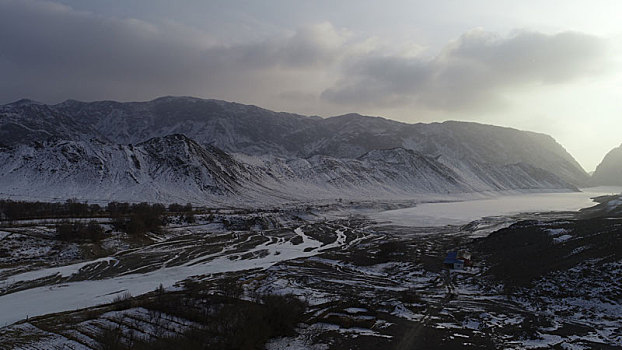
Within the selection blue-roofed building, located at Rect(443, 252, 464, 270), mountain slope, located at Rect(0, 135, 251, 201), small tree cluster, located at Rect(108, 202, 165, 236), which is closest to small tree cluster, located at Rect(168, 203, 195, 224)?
small tree cluster, located at Rect(108, 202, 165, 236)

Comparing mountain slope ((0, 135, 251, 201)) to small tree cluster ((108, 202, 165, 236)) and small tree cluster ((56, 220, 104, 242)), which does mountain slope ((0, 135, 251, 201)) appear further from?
small tree cluster ((56, 220, 104, 242))

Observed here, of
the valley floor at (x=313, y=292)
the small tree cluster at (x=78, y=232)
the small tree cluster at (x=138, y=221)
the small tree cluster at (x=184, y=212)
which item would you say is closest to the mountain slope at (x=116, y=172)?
the small tree cluster at (x=184, y=212)

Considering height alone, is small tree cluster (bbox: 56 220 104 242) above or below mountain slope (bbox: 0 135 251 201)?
below

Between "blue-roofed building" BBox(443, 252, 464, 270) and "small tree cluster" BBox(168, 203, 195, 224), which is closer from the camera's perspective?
"blue-roofed building" BBox(443, 252, 464, 270)

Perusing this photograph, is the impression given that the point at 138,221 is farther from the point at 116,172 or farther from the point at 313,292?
the point at 116,172

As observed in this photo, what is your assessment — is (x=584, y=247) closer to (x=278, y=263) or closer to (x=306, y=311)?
(x=306, y=311)

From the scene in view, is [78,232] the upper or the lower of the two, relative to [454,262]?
upper

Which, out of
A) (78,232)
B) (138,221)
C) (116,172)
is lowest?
(78,232)

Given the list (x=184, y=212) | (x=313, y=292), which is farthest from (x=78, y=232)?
(x=313, y=292)

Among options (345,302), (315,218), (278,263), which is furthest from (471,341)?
(315,218)

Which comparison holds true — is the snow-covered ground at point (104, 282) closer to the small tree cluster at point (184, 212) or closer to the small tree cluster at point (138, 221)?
the small tree cluster at point (138, 221)

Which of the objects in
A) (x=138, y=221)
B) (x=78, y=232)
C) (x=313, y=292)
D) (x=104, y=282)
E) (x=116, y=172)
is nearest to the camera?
(x=313, y=292)
